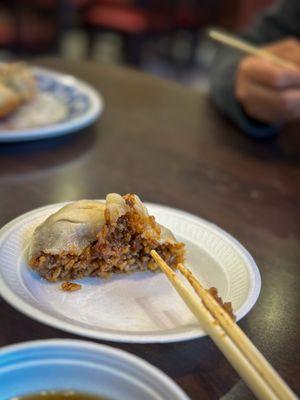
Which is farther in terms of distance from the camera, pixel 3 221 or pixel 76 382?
pixel 3 221

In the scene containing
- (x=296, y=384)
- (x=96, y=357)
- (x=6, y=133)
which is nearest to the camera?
(x=96, y=357)

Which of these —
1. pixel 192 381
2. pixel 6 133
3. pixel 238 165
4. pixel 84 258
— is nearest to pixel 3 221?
pixel 84 258

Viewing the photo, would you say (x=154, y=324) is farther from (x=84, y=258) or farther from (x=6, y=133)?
(x=6, y=133)

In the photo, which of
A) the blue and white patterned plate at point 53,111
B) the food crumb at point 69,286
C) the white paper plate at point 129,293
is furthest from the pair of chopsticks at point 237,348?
the blue and white patterned plate at point 53,111

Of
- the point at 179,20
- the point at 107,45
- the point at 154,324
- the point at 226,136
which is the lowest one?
the point at 107,45

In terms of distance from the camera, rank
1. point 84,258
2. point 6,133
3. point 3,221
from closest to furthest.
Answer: point 84,258 < point 3,221 < point 6,133

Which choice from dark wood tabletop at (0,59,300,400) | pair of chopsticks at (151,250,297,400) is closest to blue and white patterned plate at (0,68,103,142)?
dark wood tabletop at (0,59,300,400)

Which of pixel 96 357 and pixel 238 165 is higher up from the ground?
pixel 96 357
